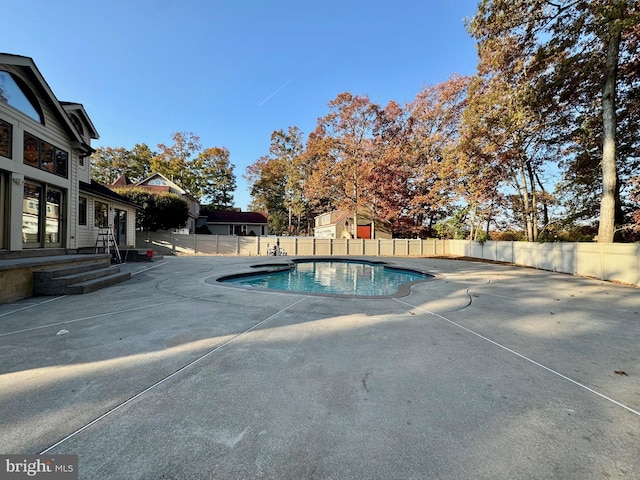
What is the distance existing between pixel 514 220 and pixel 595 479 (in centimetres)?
2032

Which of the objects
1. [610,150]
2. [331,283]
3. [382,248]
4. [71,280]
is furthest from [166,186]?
[610,150]

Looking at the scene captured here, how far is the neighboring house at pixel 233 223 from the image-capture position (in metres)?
28.9

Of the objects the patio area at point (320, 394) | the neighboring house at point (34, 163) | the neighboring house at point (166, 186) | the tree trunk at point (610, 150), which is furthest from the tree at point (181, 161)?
the tree trunk at point (610, 150)

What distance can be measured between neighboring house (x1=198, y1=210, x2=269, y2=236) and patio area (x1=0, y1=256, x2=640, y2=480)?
994 inches

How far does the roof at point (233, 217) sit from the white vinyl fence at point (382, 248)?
10351 millimetres

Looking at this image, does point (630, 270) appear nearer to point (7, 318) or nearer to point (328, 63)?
point (7, 318)

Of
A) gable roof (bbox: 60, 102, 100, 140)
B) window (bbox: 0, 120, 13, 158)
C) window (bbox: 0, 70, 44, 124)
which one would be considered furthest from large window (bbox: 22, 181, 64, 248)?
gable roof (bbox: 60, 102, 100, 140)

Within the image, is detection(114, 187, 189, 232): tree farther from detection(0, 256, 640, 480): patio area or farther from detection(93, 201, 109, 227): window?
detection(0, 256, 640, 480): patio area

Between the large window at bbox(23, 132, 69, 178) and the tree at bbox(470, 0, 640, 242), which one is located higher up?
the tree at bbox(470, 0, 640, 242)

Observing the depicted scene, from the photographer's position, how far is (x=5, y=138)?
5.89 metres

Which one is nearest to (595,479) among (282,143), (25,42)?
(25,42)

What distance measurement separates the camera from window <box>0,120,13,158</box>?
19.0ft

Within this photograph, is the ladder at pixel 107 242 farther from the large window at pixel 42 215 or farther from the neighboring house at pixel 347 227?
the neighboring house at pixel 347 227

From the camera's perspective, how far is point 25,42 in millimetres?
8773
